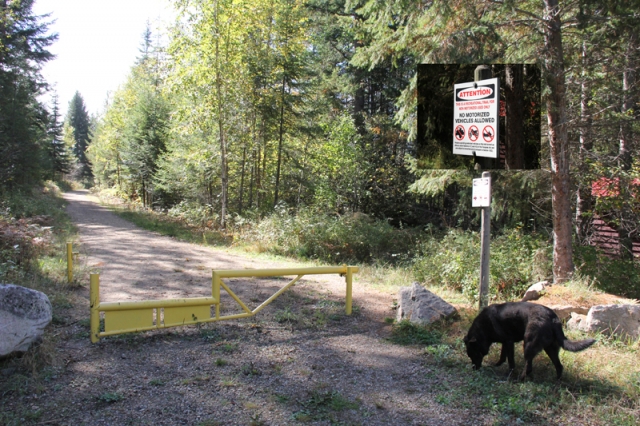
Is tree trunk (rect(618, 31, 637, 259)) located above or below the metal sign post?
above

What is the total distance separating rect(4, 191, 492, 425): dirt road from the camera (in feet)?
13.2

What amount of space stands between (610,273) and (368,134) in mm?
13437

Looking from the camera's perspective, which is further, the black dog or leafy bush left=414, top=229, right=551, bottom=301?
leafy bush left=414, top=229, right=551, bottom=301

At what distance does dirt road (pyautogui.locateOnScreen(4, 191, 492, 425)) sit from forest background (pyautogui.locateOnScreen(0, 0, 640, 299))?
148 inches

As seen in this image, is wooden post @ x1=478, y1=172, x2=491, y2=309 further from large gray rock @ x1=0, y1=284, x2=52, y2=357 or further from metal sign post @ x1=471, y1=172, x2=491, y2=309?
large gray rock @ x1=0, y1=284, x2=52, y2=357

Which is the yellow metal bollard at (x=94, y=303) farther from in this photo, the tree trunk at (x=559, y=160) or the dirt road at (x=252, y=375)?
the tree trunk at (x=559, y=160)

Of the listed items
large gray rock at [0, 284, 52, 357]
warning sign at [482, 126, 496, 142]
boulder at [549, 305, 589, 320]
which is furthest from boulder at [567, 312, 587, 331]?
large gray rock at [0, 284, 52, 357]

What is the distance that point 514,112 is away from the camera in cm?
873

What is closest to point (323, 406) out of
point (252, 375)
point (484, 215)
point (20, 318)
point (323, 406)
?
point (323, 406)

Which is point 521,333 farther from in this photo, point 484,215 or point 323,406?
point 323,406

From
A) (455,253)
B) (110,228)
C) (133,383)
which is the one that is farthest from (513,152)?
(110,228)

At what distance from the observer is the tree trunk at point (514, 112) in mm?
8625

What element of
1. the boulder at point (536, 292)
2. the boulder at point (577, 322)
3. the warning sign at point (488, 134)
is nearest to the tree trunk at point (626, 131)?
the boulder at point (536, 292)

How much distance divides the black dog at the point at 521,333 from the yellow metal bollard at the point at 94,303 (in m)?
4.54
